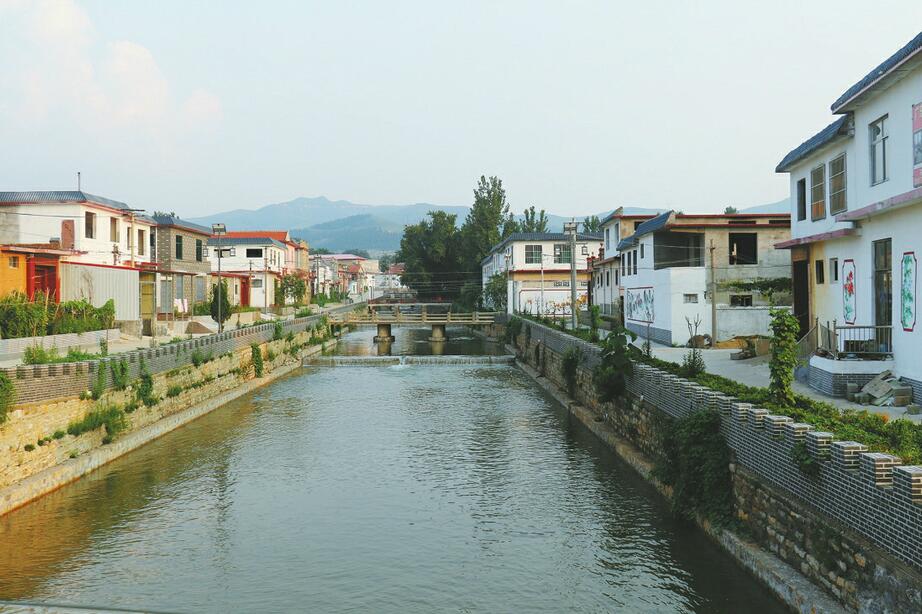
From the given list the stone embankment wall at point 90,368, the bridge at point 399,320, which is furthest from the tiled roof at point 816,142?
the bridge at point 399,320

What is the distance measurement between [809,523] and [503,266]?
64.6 metres

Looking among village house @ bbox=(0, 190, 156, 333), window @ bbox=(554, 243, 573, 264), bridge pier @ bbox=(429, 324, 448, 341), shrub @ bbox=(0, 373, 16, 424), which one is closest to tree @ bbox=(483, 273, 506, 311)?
window @ bbox=(554, 243, 573, 264)

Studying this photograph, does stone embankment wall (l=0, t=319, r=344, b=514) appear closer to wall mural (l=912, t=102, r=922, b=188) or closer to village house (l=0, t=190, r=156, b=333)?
village house (l=0, t=190, r=156, b=333)

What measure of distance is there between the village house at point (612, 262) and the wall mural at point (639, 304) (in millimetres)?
3248

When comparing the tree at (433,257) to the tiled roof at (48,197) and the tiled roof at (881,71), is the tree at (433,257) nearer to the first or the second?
the tiled roof at (48,197)

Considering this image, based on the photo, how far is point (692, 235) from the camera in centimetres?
3544

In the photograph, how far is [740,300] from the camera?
3288cm

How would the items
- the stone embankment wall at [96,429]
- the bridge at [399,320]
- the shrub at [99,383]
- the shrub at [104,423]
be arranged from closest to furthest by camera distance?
the stone embankment wall at [96,429] < the shrub at [104,423] < the shrub at [99,383] < the bridge at [399,320]

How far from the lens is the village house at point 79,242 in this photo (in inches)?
1328

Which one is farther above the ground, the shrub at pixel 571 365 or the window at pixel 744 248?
the window at pixel 744 248

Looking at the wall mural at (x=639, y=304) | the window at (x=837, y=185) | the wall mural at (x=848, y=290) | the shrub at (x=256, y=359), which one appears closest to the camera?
the wall mural at (x=848, y=290)

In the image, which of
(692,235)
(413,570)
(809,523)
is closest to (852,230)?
(809,523)

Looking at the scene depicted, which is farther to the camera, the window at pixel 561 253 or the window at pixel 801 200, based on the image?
the window at pixel 561 253

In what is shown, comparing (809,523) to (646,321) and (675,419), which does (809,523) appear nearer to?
(675,419)
